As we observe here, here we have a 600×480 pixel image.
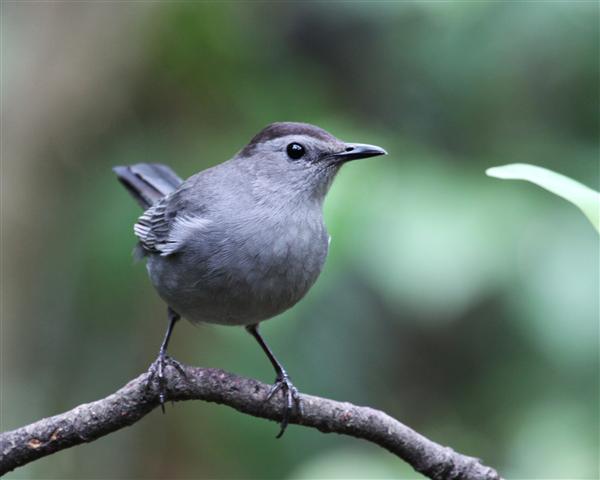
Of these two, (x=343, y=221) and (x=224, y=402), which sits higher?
(x=343, y=221)

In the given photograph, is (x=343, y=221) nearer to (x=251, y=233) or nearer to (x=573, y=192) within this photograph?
(x=251, y=233)

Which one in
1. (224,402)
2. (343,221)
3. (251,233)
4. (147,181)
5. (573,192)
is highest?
(147,181)

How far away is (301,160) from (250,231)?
1.51 feet

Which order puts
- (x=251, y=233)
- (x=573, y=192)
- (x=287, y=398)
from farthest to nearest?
(x=251, y=233) → (x=287, y=398) → (x=573, y=192)

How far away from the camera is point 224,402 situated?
2.67 m

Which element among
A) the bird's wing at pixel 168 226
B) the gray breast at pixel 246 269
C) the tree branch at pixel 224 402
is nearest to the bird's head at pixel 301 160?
the gray breast at pixel 246 269

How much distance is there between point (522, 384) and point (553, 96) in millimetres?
1702

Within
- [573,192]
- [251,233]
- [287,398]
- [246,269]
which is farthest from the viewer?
[251,233]

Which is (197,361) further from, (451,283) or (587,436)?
(587,436)

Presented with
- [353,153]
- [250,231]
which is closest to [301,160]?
[353,153]

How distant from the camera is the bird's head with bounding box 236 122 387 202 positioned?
363 centimetres

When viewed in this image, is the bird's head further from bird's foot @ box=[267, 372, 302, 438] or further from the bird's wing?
bird's foot @ box=[267, 372, 302, 438]

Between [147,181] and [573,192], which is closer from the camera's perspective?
[573,192]

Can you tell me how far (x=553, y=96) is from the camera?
16.7 ft
